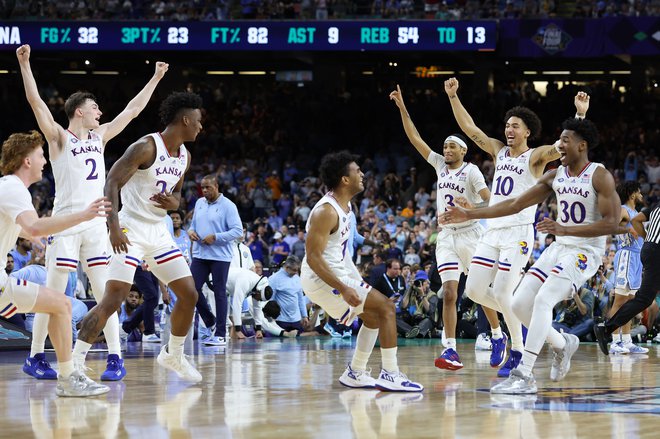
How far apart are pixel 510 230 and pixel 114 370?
381 cm

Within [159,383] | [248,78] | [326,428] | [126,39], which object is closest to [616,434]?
[326,428]

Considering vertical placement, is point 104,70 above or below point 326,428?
above

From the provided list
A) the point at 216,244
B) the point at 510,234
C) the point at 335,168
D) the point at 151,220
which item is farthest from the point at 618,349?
the point at 151,220

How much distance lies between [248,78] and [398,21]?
9.11 metres

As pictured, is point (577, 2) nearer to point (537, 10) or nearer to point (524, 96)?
point (537, 10)

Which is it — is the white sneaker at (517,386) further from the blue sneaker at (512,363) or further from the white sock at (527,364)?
the blue sneaker at (512,363)

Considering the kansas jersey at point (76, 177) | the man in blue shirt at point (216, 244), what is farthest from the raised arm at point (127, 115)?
the man in blue shirt at point (216, 244)

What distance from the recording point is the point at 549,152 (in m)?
9.80

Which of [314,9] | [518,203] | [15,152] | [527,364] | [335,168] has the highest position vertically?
[314,9]

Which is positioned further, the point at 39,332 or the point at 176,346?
the point at 39,332

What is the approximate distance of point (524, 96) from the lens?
29.0 meters

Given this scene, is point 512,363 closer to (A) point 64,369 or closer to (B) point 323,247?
(B) point 323,247

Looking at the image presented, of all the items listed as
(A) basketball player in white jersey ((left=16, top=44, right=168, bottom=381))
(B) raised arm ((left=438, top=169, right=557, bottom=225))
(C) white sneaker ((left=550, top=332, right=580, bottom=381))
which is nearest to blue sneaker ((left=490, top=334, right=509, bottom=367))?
(C) white sneaker ((left=550, top=332, right=580, bottom=381))

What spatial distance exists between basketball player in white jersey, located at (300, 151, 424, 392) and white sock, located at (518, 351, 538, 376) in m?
0.80
